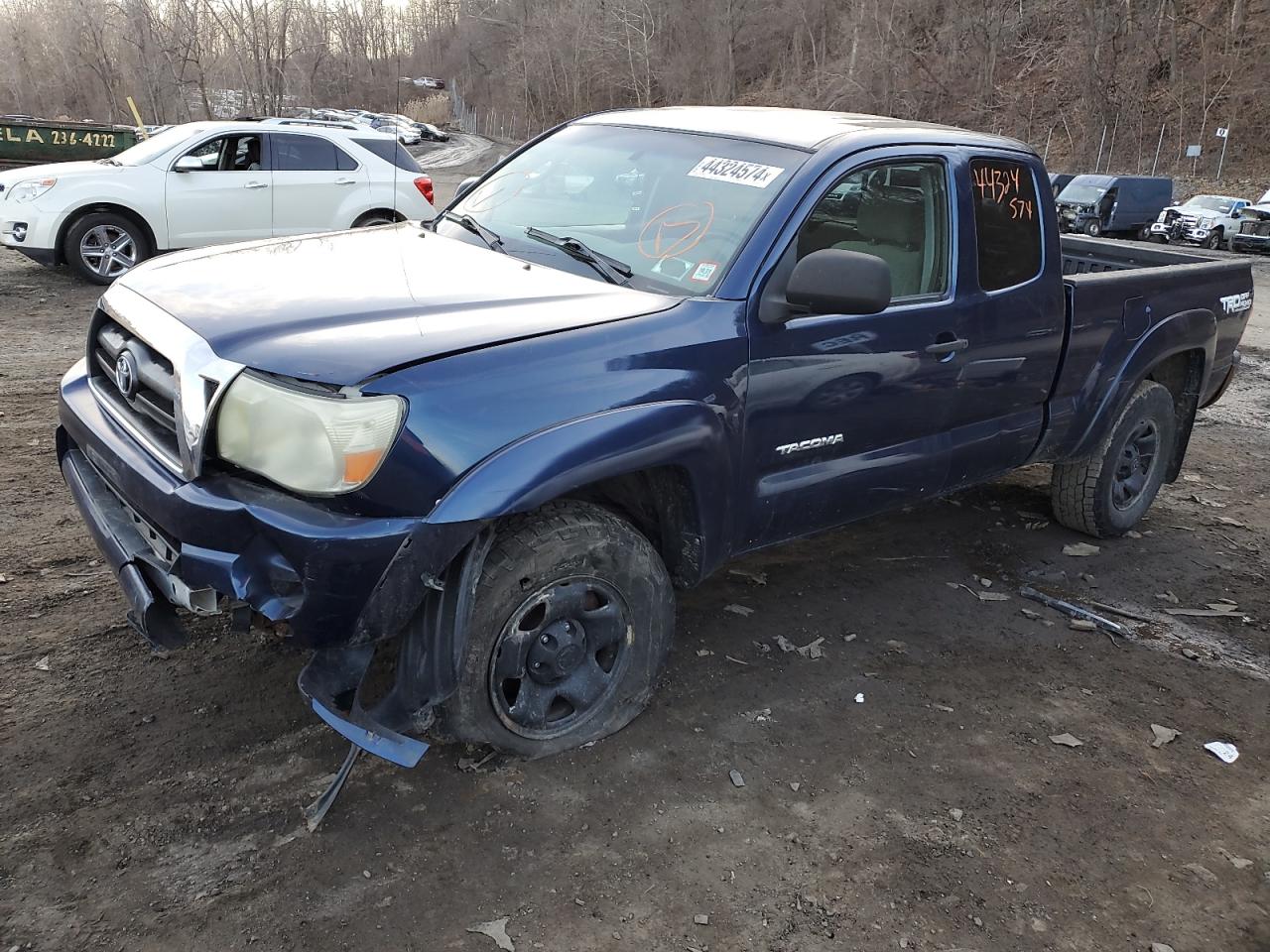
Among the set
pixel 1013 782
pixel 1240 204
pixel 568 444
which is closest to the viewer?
pixel 568 444

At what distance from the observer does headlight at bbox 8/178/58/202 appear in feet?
30.9

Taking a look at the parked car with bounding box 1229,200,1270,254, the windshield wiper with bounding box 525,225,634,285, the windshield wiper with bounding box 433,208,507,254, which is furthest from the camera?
the parked car with bounding box 1229,200,1270,254

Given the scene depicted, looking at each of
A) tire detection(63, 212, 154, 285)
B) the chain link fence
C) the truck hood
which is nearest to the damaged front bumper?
the truck hood

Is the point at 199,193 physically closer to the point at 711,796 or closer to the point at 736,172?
the point at 736,172

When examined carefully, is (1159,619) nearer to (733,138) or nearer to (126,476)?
(733,138)

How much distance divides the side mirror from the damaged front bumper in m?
1.23

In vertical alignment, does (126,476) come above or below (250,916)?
above

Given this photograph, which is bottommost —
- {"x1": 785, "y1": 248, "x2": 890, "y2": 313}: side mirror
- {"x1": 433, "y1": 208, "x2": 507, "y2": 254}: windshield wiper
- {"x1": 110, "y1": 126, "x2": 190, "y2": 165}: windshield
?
{"x1": 785, "y1": 248, "x2": 890, "y2": 313}: side mirror

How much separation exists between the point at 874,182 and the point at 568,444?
171cm

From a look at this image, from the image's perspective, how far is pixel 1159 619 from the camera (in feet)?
14.6

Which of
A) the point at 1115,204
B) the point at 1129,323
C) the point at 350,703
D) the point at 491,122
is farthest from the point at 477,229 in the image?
the point at 491,122

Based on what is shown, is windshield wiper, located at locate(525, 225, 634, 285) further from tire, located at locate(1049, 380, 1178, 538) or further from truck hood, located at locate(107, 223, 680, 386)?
tire, located at locate(1049, 380, 1178, 538)

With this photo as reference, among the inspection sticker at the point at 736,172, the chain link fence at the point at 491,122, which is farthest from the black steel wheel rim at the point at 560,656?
the chain link fence at the point at 491,122

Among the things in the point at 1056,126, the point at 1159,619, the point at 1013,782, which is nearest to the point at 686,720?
the point at 1013,782
